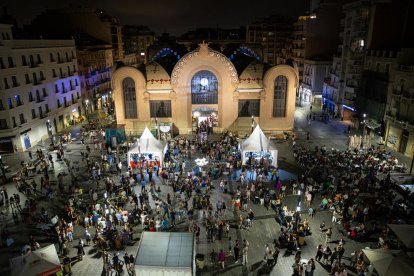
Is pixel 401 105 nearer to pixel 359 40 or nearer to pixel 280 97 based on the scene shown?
pixel 280 97

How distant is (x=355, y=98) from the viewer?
50312 mm

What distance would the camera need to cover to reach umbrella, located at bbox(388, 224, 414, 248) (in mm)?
18625

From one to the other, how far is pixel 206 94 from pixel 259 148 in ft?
54.4

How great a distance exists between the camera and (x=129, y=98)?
47188mm

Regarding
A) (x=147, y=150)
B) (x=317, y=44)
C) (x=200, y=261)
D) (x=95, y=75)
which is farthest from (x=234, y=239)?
(x=317, y=44)

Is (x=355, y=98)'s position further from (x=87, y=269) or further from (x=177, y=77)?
(x=87, y=269)

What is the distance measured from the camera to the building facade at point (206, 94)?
45.8 meters

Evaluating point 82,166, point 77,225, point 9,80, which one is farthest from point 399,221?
point 9,80

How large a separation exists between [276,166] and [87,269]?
69.3 feet

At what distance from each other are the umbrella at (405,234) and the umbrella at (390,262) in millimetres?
2083

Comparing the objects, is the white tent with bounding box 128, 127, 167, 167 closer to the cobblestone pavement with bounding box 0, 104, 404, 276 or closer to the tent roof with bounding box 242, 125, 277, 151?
the cobblestone pavement with bounding box 0, 104, 404, 276

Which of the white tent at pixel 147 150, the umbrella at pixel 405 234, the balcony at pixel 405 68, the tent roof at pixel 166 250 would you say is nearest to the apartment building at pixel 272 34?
the balcony at pixel 405 68

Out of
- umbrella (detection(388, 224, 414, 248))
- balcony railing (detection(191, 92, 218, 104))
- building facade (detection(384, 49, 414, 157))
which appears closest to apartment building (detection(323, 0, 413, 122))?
building facade (detection(384, 49, 414, 157))

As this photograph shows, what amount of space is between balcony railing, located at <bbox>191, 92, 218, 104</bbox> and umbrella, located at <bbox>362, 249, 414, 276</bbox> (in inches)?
1297
